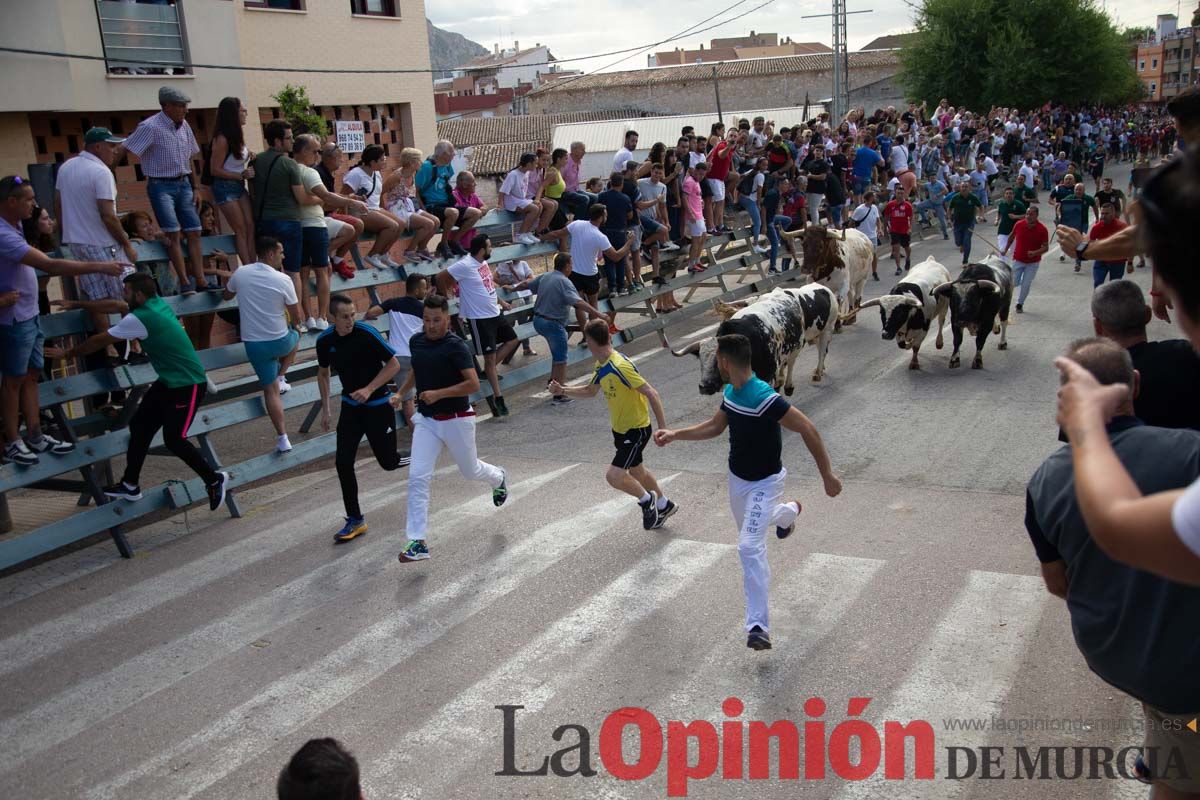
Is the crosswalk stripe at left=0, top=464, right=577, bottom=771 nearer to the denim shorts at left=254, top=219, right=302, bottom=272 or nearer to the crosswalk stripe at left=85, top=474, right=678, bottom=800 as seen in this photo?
the crosswalk stripe at left=85, top=474, right=678, bottom=800

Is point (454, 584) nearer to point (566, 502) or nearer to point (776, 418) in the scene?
point (566, 502)

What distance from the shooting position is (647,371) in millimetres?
15492

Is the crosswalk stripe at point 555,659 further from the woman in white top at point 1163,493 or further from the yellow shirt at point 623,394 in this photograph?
the woman in white top at point 1163,493

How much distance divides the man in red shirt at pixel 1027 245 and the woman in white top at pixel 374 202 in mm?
9689

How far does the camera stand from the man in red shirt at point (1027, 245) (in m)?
16.6

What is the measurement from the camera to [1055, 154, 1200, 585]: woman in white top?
1.95 metres

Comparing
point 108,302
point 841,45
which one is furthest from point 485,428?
point 841,45

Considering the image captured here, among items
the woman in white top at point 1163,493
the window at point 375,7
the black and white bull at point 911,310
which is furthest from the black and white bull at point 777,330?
the window at point 375,7

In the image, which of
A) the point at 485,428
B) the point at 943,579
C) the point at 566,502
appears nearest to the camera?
the point at 943,579

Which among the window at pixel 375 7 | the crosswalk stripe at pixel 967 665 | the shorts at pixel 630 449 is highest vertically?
the window at pixel 375 7

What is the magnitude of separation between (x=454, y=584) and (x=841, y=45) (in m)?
35.5

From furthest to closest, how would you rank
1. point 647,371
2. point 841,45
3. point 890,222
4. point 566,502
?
point 841,45 < point 890,222 < point 647,371 < point 566,502

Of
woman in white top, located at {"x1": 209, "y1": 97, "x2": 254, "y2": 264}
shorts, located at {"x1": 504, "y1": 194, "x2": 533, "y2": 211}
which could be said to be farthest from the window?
woman in white top, located at {"x1": 209, "y1": 97, "x2": 254, "y2": 264}

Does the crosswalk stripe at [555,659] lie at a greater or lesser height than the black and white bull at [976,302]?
lesser
